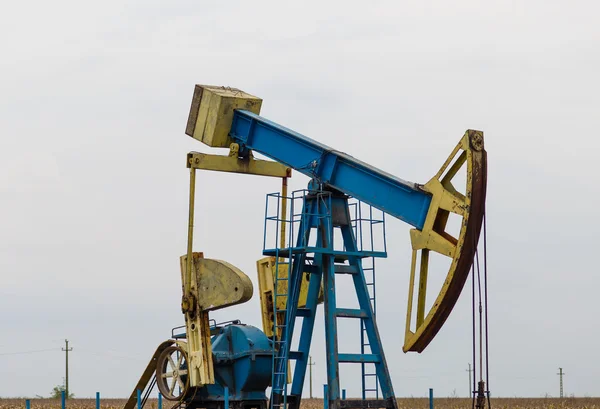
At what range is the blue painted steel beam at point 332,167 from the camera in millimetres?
15359

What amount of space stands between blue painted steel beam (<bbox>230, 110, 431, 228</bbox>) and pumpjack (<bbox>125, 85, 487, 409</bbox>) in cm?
2

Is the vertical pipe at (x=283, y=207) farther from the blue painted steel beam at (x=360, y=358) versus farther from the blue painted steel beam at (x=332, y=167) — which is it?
the blue painted steel beam at (x=360, y=358)

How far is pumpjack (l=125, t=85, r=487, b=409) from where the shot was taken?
1462 centimetres

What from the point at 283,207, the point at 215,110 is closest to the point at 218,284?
the point at 283,207

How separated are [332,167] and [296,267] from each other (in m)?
1.60

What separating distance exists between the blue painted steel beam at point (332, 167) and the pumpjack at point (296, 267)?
0.05ft

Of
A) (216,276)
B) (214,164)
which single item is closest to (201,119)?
(214,164)

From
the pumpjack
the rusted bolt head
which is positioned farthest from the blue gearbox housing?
the rusted bolt head

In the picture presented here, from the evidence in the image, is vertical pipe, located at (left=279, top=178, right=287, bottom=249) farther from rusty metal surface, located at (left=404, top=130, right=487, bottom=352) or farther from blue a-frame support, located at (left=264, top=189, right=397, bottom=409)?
rusty metal surface, located at (left=404, top=130, right=487, bottom=352)

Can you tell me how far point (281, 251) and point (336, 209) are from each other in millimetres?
1021

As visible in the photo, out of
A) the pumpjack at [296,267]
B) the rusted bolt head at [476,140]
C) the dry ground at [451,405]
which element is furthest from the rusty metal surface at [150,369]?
the rusted bolt head at [476,140]

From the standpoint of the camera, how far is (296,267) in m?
17.1

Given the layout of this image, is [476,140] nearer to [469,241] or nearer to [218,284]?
[469,241]

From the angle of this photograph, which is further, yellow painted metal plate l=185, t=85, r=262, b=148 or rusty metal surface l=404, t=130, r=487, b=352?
yellow painted metal plate l=185, t=85, r=262, b=148
